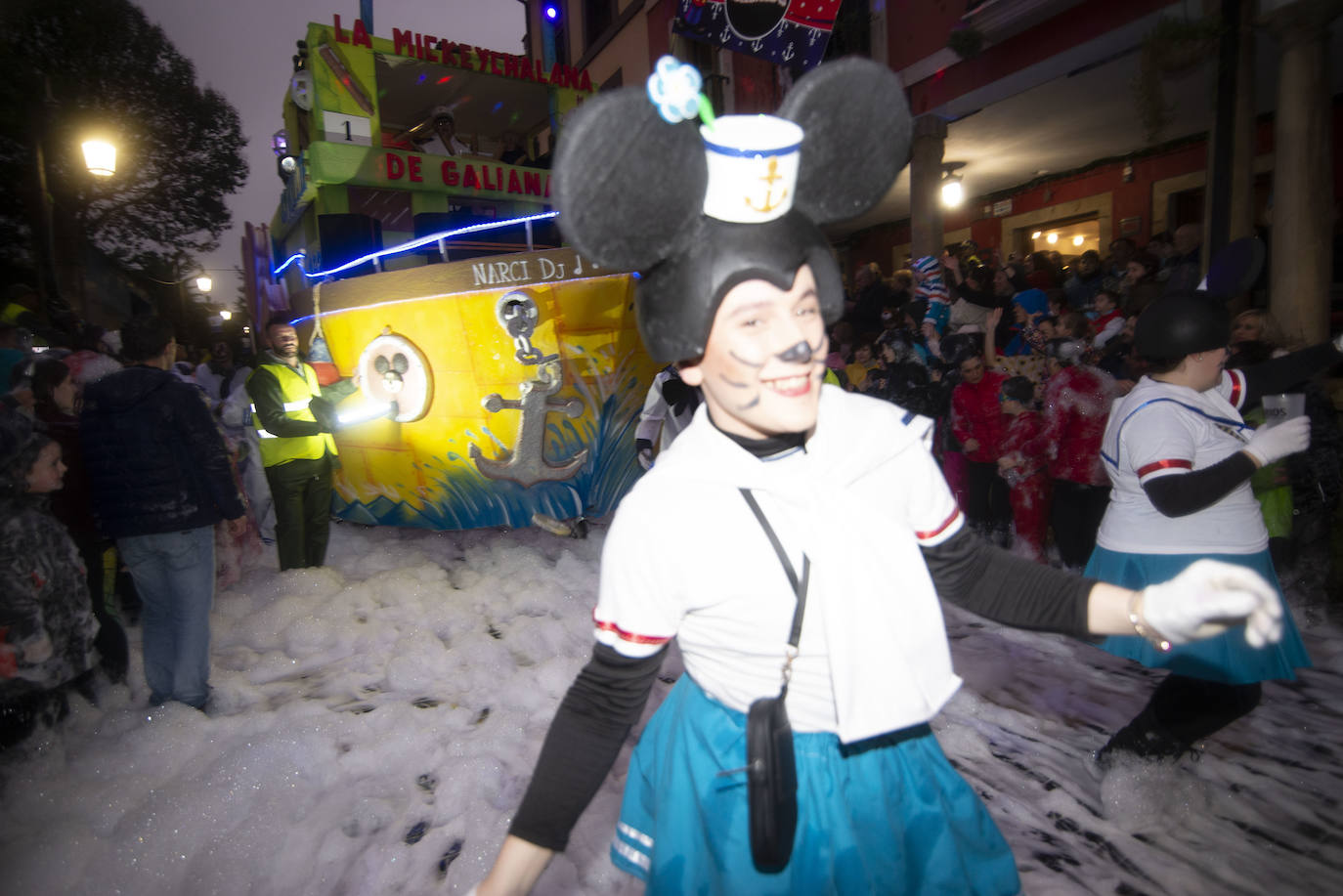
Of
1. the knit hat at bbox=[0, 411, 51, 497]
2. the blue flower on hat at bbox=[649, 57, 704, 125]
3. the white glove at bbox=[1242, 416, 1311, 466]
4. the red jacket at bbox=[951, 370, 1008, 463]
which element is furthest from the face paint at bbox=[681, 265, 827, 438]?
the red jacket at bbox=[951, 370, 1008, 463]

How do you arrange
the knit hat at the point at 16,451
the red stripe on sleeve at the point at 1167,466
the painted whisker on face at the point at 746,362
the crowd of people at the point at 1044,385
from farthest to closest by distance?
1. the crowd of people at the point at 1044,385
2. the knit hat at the point at 16,451
3. the red stripe on sleeve at the point at 1167,466
4. the painted whisker on face at the point at 746,362

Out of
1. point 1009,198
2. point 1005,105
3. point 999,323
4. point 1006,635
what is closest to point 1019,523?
point 1006,635

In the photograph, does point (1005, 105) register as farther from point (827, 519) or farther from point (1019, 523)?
point (827, 519)

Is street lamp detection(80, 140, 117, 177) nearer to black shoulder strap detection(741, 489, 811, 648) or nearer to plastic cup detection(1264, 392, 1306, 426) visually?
black shoulder strap detection(741, 489, 811, 648)

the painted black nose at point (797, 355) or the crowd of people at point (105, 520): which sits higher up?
the painted black nose at point (797, 355)

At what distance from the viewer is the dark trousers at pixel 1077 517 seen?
4.64 meters

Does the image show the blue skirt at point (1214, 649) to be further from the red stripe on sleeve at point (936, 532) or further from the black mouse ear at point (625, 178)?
the black mouse ear at point (625, 178)

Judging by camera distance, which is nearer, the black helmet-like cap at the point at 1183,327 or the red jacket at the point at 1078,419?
the black helmet-like cap at the point at 1183,327

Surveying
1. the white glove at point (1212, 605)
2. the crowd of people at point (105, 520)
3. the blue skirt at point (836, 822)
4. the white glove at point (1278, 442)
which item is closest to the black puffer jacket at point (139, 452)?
the crowd of people at point (105, 520)

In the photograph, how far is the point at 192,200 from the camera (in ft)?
81.5

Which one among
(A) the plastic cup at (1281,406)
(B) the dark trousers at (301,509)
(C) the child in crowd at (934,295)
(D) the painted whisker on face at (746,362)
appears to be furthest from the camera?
(C) the child in crowd at (934,295)

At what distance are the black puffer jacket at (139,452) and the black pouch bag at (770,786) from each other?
3.26 meters

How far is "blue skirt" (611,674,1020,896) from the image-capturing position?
3.94 ft

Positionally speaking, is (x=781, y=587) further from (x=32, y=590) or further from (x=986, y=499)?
(x=986, y=499)
